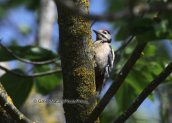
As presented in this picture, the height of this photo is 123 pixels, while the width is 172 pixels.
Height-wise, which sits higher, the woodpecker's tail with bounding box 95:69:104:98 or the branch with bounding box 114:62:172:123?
the branch with bounding box 114:62:172:123

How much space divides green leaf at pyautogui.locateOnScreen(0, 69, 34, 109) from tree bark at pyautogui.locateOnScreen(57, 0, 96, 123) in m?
1.12

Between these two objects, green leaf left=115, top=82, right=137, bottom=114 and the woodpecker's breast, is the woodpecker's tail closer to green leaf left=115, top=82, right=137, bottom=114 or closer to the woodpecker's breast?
the woodpecker's breast

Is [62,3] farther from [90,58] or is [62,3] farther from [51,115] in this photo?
[51,115]

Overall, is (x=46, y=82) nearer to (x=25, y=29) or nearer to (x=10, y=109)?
(x=10, y=109)

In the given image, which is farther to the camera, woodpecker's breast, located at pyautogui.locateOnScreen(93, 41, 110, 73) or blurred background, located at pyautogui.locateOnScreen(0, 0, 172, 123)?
woodpecker's breast, located at pyautogui.locateOnScreen(93, 41, 110, 73)

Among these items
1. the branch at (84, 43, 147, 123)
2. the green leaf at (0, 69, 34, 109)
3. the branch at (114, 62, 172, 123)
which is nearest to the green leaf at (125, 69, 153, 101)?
the branch at (114, 62, 172, 123)

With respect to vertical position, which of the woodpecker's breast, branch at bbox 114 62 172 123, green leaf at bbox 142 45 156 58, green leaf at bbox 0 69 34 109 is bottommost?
green leaf at bbox 0 69 34 109

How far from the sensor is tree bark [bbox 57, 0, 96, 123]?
7.33 feet

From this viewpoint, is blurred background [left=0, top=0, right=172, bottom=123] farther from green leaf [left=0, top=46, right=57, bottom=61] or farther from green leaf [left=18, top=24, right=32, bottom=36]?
green leaf [left=18, top=24, right=32, bottom=36]

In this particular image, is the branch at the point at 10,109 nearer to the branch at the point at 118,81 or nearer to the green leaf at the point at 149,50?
the branch at the point at 118,81

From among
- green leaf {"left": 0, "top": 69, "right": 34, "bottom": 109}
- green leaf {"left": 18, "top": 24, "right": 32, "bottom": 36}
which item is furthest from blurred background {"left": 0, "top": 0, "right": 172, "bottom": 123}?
green leaf {"left": 18, "top": 24, "right": 32, "bottom": 36}

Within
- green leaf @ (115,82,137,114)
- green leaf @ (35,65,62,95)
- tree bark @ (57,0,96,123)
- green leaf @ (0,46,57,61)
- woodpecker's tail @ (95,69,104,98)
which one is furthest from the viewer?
woodpecker's tail @ (95,69,104,98)

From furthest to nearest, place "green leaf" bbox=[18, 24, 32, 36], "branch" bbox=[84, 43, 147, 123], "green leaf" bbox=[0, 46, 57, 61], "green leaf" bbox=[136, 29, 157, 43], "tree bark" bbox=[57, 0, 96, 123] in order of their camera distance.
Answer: "green leaf" bbox=[18, 24, 32, 36]
"green leaf" bbox=[0, 46, 57, 61]
"tree bark" bbox=[57, 0, 96, 123]
"branch" bbox=[84, 43, 147, 123]
"green leaf" bbox=[136, 29, 157, 43]

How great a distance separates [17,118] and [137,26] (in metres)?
1.49
